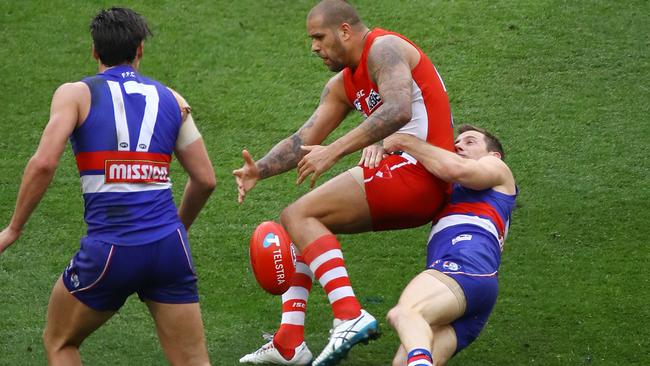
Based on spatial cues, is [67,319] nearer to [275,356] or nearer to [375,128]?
[275,356]

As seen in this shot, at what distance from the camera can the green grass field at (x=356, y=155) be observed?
23.9 ft

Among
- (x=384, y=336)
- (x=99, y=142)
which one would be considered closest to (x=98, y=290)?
(x=99, y=142)

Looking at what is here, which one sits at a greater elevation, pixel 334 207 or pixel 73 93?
pixel 73 93

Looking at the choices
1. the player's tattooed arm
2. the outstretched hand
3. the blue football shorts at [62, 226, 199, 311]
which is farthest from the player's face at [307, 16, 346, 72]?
the blue football shorts at [62, 226, 199, 311]

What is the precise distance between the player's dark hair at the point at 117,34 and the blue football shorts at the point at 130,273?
0.83m

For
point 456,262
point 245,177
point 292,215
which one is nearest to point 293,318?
point 292,215

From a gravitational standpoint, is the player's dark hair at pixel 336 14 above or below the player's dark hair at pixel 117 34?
below

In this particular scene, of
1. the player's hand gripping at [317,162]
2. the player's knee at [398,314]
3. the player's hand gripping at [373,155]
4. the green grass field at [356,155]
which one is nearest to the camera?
the player's knee at [398,314]

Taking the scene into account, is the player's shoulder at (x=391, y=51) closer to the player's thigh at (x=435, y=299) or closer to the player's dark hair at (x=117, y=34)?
the player's thigh at (x=435, y=299)

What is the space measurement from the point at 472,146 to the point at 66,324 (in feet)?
8.77

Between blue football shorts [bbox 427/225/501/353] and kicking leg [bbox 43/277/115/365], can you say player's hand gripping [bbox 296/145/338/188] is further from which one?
kicking leg [bbox 43/277/115/365]

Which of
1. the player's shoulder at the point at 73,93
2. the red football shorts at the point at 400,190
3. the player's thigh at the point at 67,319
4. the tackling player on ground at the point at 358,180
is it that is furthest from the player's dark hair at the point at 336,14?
the player's thigh at the point at 67,319

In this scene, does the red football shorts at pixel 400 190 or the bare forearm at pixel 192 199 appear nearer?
the bare forearm at pixel 192 199

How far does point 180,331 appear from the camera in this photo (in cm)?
541
